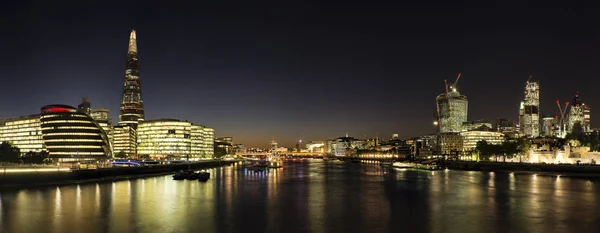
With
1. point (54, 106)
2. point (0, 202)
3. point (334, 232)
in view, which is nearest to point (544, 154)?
point (334, 232)

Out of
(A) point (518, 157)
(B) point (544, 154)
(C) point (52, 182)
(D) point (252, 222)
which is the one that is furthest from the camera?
(A) point (518, 157)

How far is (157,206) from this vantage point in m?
39.2

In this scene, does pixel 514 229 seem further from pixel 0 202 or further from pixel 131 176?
pixel 131 176

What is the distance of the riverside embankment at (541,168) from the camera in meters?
86.8

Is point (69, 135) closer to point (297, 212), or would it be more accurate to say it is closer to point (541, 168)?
point (297, 212)

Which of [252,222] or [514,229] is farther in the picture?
[252,222]

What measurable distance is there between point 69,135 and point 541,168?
12278 cm

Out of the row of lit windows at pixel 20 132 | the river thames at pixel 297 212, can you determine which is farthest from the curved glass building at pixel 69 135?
the river thames at pixel 297 212

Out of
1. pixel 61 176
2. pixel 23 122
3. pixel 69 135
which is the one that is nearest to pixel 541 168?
pixel 61 176

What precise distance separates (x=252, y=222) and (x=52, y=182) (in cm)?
4343

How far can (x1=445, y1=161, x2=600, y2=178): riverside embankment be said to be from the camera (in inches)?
3418

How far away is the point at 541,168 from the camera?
10050 cm

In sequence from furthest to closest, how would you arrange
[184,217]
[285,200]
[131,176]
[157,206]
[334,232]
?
[131,176]
[285,200]
[157,206]
[184,217]
[334,232]

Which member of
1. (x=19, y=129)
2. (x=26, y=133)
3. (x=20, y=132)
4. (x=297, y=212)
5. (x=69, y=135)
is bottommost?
(x=297, y=212)
